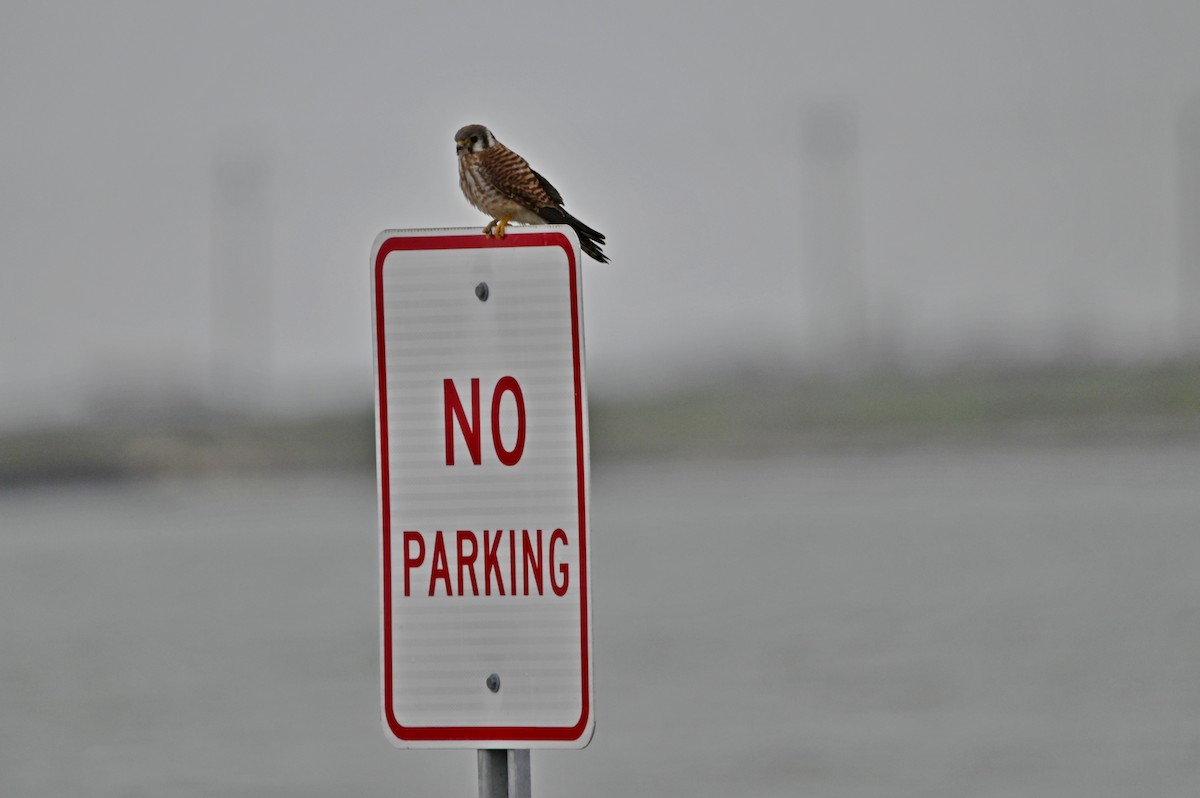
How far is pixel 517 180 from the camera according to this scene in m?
4.19

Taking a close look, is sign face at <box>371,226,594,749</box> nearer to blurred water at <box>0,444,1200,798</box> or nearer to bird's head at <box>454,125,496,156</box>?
bird's head at <box>454,125,496,156</box>

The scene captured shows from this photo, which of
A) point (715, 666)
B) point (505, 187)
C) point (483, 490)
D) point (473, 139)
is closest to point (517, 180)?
point (505, 187)

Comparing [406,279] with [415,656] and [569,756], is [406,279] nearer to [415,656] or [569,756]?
[415,656]

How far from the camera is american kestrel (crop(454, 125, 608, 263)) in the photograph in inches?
165

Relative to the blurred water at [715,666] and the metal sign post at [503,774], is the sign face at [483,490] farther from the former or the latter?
the blurred water at [715,666]

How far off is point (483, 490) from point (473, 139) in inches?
88.7

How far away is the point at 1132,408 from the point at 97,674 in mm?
46774

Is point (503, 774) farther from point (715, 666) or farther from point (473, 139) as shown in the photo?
point (715, 666)

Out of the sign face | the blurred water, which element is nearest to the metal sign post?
the sign face

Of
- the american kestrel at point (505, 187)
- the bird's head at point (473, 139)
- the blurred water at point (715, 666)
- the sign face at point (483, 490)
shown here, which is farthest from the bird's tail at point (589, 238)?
the blurred water at point (715, 666)

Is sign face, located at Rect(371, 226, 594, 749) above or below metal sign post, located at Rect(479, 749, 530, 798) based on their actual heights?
above

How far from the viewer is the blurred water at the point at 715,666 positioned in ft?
40.9

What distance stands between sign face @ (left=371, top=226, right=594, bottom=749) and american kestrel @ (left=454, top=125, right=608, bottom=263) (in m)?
1.36

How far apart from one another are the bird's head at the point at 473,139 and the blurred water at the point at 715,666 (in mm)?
6127
